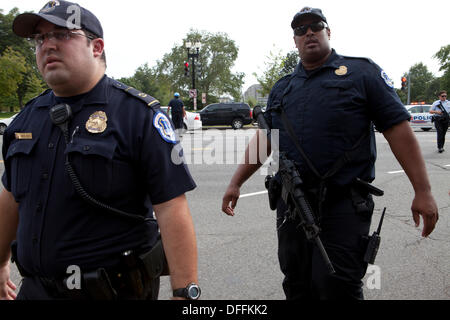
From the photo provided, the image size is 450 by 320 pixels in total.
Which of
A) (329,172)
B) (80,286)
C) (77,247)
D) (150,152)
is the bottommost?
(80,286)

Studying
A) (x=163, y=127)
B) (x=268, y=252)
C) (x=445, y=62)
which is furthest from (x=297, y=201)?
(x=445, y=62)

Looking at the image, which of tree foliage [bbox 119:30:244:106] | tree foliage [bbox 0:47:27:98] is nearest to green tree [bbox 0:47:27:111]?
tree foliage [bbox 0:47:27:98]

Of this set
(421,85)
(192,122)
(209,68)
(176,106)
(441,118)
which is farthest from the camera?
(421,85)

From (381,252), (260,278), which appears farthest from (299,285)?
(381,252)

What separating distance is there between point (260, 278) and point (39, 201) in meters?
2.08

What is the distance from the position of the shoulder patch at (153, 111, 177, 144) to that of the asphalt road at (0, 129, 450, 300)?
1.70 metres

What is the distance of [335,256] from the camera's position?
6.31ft

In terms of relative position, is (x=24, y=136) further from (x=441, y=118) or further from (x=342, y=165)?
(x=441, y=118)

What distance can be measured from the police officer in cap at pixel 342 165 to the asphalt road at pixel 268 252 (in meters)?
0.95

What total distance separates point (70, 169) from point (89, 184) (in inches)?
3.5

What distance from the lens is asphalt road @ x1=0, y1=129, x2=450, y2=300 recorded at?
2.91 meters

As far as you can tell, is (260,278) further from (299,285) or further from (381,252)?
(381,252)

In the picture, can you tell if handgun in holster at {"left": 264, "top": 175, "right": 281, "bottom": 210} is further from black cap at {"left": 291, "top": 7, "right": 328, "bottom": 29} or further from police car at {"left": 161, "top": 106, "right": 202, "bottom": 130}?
police car at {"left": 161, "top": 106, "right": 202, "bottom": 130}

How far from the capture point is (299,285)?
2.06m
